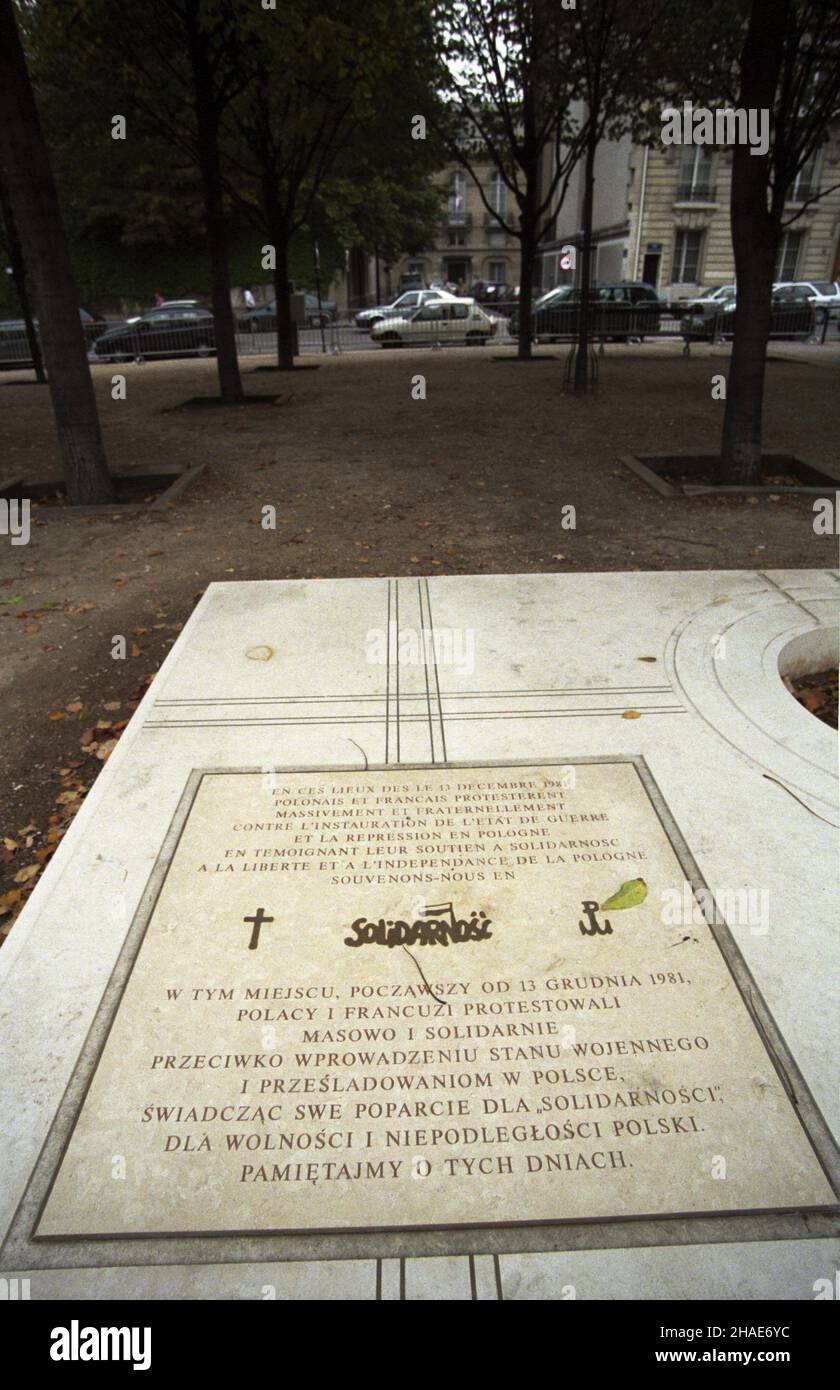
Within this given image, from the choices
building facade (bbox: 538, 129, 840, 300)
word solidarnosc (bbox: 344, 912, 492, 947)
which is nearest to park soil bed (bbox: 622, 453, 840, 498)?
word solidarnosc (bbox: 344, 912, 492, 947)

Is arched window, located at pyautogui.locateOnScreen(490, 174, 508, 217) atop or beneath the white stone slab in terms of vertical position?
atop

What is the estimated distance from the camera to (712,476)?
8.94 meters

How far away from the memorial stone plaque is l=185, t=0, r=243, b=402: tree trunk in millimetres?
13515

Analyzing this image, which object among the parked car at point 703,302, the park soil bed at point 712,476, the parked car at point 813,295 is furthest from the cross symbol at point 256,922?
the parked car at point 813,295

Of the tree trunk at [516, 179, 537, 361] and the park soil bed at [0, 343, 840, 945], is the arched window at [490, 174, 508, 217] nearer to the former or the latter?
the tree trunk at [516, 179, 537, 361]

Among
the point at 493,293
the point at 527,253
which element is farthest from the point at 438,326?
the point at 493,293

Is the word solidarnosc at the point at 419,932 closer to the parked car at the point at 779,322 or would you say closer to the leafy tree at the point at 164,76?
the leafy tree at the point at 164,76

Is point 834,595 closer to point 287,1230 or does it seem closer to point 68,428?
point 287,1230

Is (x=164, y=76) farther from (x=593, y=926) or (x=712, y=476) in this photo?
(x=593, y=926)

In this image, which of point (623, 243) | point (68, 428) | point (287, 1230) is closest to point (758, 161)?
point (68, 428)

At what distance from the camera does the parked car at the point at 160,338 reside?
25766mm

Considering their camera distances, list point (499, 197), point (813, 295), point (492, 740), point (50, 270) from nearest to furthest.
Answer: point (492, 740)
point (50, 270)
point (813, 295)
point (499, 197)

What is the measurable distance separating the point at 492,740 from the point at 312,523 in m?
4.48

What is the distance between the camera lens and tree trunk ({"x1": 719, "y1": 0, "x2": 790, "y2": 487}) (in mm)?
6773
